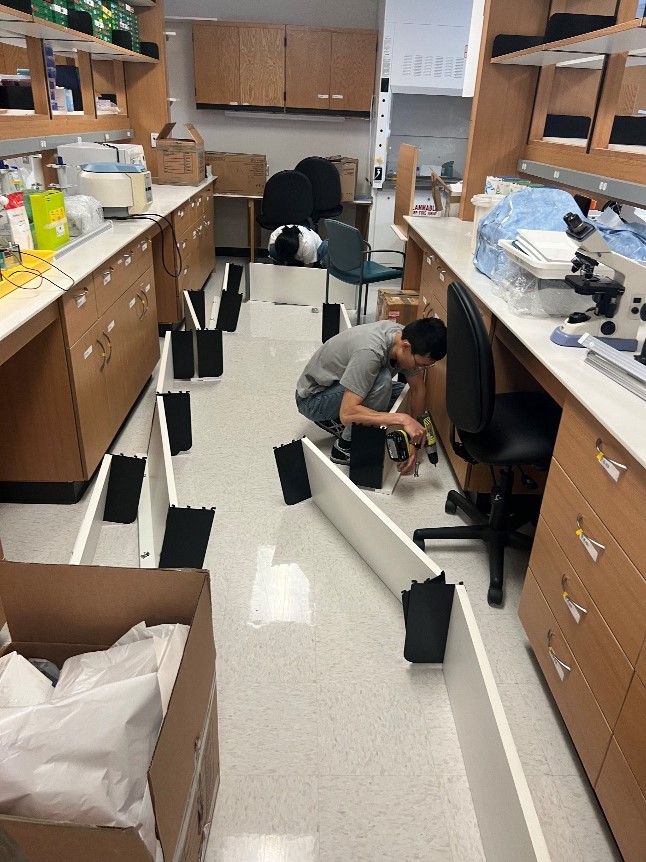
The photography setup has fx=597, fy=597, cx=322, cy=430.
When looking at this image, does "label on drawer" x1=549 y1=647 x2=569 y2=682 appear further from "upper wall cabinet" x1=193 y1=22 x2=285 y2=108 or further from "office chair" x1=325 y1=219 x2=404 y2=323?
"upper wall cabinet" x1=193 y1=22 x2=285 y2=108

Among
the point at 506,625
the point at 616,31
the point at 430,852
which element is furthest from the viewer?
the point at 616,31

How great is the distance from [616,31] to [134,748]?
246cm

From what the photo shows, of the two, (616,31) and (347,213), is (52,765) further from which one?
(347,213)

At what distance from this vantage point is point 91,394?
91.6 inches

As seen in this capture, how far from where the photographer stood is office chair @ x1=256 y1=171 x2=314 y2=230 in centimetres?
525

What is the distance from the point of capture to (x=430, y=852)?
1229 mm

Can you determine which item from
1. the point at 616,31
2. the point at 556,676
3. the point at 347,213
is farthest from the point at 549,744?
the point at 347,213

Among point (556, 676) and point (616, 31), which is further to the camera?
point (616, 31)

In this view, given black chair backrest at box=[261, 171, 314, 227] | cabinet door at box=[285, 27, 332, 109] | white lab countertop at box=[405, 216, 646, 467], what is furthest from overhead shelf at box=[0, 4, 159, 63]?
white lab countertop at box=[405, 216, 646, 467]

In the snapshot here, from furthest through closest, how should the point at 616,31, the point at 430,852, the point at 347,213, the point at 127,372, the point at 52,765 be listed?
1. the point at 347,213
2. the point at 127,372
3. the point at 616,31
4. the point at 430,852
5. the point at 52,765

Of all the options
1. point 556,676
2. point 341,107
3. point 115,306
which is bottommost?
point 556,676

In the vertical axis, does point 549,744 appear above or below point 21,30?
below

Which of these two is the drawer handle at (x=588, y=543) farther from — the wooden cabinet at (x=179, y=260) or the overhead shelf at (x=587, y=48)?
the wooden cabinet at (x=179, y=260)

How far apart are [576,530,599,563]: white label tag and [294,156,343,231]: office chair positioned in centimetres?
486
